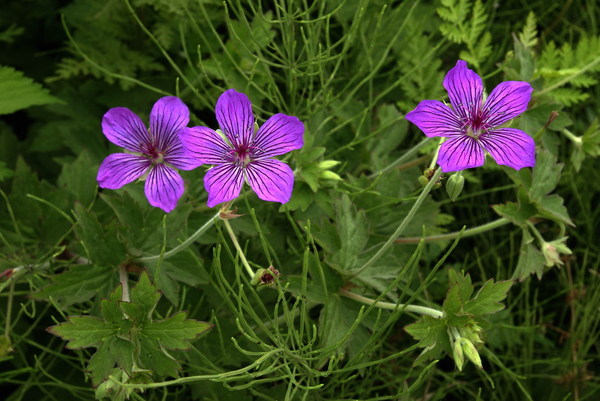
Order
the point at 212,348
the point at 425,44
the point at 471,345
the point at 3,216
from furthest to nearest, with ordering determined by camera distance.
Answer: the point at 425,44
the point at 3,216
the point at 212,348
the point at 471,345

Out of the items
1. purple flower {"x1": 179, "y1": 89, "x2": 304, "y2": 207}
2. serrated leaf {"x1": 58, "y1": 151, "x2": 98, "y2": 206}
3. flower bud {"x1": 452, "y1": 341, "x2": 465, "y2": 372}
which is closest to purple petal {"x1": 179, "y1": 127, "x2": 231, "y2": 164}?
purple flower {"x1": 179, "y1": 89, "x2": 304, "y2": 207}

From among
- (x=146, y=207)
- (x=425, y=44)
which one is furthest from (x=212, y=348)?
(x=425, y=44)

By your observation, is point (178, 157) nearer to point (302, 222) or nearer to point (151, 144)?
point (151, 144)

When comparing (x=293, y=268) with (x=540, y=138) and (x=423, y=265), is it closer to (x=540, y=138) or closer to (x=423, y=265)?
(x=423, y=265)

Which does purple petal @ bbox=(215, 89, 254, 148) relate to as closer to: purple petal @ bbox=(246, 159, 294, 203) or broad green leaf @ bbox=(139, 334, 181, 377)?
purple petal @ bbox=(246, 159, 294, 203)

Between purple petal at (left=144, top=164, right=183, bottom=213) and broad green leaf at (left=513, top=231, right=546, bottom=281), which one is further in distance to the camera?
broad green leaf at (left=513, top=231, right=546, bottom=281)

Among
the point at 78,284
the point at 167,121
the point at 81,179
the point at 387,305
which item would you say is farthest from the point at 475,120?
the point at 81,179
